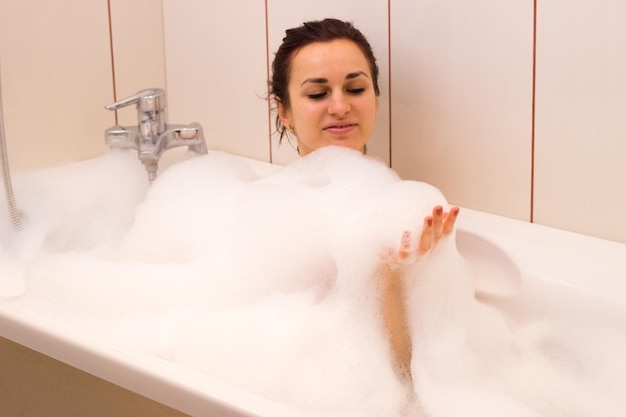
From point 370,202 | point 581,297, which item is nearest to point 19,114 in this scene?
point 370,202

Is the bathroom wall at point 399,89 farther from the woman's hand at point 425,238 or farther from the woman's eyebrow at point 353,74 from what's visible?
the woman's hand at point 425,238

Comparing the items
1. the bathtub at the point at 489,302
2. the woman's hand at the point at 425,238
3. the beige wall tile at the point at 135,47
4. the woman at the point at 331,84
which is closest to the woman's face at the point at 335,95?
the woman at the point at 331,84

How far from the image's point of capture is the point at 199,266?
1.39 m

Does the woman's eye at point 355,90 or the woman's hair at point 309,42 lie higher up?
the woman's hair at point 309,42

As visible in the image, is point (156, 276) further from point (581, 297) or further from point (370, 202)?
point (581, 297)

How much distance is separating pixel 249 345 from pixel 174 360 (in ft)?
0.34

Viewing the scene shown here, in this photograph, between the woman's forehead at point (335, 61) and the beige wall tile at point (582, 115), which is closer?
the beige wall tile at point (582, 115)

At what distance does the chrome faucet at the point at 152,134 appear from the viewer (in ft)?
5.77

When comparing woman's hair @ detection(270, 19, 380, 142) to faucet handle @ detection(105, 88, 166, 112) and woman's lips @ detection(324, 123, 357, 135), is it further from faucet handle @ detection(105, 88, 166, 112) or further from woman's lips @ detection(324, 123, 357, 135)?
faucet handle @ detection(105, 88, 166, 112)

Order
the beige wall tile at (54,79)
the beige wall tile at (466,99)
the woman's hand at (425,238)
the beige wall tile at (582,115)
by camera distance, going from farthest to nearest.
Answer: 1. the beige wall tile at (54,79)
2. the beige wall tile at (466,99)
3. the beige wall tile at (582,115)
4. the woman's hand at (425,238)

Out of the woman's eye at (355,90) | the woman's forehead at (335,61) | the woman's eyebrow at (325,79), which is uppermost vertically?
the woman's forehead at (335,61)

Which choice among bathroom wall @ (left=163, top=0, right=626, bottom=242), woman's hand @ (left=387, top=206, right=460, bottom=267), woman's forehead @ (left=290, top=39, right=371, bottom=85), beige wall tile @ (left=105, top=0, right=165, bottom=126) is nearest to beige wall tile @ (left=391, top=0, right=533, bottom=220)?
bathroom wall @ (left=163, top=0, right=626, bottom=242)

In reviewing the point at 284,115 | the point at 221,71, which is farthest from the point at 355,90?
the point at 221,71

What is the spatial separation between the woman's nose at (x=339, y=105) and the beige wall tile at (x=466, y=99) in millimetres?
142
